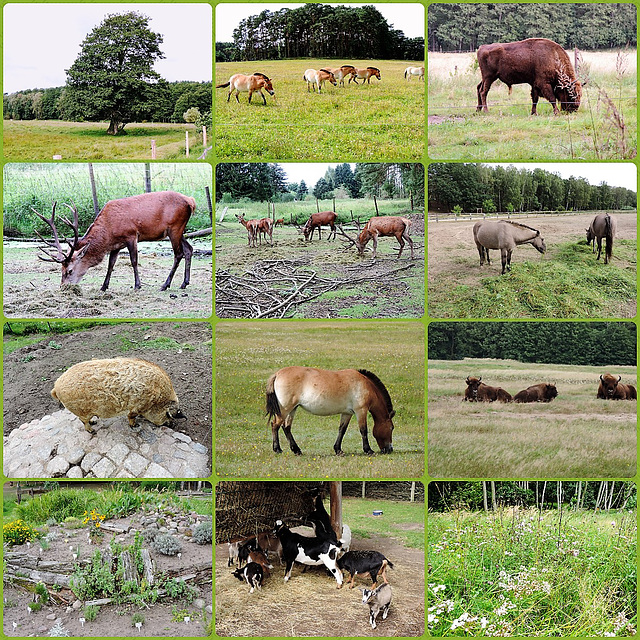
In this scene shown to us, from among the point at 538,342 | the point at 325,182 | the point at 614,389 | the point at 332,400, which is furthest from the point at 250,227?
the point at 614,389

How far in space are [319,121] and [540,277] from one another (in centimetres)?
373

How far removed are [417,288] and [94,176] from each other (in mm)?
4579

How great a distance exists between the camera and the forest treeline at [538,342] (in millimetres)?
8391

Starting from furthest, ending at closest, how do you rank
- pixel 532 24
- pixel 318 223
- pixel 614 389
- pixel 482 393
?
pixel 318 223 → pixel 532 24 → pixel 482 393 → pixel 614 389

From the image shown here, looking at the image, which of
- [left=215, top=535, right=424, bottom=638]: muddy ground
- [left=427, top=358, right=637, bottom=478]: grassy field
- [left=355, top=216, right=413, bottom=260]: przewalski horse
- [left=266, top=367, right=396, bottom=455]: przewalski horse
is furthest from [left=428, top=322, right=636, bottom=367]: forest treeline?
[left=215, top=535, right=424, bottom=638]: muddy ground

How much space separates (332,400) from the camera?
7941mm

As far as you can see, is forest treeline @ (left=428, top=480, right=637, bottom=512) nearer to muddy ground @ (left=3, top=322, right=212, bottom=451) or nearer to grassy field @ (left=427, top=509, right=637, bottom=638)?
grassy field @ (left=427, top=509, right=637, bottom=638)

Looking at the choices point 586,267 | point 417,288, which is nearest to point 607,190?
point 586,267

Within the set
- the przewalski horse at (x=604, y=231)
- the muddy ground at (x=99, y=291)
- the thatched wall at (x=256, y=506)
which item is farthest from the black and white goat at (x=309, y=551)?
the przewalski horse at (x=604, y=231)

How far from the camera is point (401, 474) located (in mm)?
7867

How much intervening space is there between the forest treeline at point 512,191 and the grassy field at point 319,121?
57 centimetres

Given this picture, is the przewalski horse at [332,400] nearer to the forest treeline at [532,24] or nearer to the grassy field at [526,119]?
the grassy field at [526,119]

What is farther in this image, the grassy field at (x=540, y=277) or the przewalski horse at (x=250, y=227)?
the przewalski horse at (x=250, y=227)

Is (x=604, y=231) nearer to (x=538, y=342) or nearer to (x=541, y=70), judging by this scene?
(x=538, y=342)
